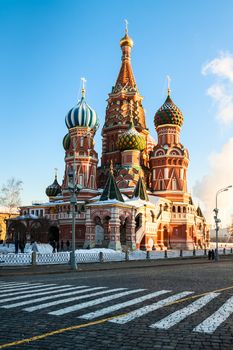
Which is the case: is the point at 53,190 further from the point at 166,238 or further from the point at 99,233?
the point at 166,238

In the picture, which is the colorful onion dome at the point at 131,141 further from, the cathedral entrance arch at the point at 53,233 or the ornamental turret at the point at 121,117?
the cathedral entrance arch at the point at 53,233

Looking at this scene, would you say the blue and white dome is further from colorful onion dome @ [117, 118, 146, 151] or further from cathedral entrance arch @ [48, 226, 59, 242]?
cathedral entrance arch @ [48, 226, 59, 242]

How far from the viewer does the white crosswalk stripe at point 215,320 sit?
22.5 ft

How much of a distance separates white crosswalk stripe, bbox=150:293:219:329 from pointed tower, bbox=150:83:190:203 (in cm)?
5197

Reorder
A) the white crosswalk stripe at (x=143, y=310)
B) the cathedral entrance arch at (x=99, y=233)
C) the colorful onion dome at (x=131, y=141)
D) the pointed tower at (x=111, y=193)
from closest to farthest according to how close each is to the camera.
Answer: the white crosswalk stripe at (x=143, y=310) → the pointed tower at (x=111, y=193) → the cathedral entrance arch at (x=99, y=233) → the colorful onion dome at (x=131, y=141)

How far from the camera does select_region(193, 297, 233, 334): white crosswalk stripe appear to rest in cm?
685

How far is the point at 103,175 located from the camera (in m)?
66.8

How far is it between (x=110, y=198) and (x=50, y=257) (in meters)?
21.2

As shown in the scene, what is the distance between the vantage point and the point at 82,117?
62.3 m

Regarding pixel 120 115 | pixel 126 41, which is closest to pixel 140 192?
pixel 120 115

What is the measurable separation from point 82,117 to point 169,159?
50.6 ft

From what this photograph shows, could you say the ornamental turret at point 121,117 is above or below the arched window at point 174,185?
above

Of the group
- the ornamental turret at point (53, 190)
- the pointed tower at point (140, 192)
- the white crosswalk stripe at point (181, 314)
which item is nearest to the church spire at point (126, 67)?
the ornamental turret at point (53, 190)

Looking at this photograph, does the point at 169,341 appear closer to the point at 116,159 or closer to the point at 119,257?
the point at 119,257
